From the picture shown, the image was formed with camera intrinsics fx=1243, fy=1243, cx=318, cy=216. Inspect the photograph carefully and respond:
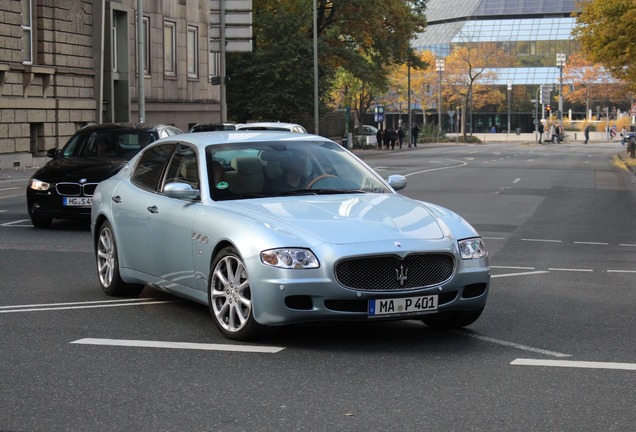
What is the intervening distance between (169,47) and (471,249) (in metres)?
45.2

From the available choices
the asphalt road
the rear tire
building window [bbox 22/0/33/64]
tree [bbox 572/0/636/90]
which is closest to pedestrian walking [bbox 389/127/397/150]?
tree [bbox 572/0/636/90]

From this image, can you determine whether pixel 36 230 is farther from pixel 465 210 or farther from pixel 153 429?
pixel 153 429

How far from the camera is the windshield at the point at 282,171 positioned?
933 centimetres

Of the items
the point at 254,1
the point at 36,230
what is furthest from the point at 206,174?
the point at 254,1

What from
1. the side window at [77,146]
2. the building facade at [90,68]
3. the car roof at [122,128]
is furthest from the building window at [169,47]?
the side window at [77,146]

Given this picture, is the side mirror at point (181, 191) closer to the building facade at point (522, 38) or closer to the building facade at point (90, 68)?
the building facade at point (90, 68)

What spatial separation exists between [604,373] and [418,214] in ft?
6.48

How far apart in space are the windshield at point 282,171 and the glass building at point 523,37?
121 metres

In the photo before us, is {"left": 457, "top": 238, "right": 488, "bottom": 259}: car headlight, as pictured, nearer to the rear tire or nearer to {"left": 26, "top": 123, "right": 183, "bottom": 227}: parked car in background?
the rear tire

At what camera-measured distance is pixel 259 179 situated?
30.8ft

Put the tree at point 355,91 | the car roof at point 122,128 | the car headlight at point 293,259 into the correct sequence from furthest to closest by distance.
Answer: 1. the tree at point 355,91
2. the car roof at point 122,128
3. the car headlight at point 293,259

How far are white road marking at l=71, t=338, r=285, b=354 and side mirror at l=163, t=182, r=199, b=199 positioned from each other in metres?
1.30

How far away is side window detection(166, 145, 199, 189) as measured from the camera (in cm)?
963

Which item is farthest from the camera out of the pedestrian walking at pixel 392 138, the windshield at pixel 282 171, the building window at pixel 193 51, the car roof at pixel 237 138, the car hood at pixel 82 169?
the pedestrian walking at pixel 392 138
